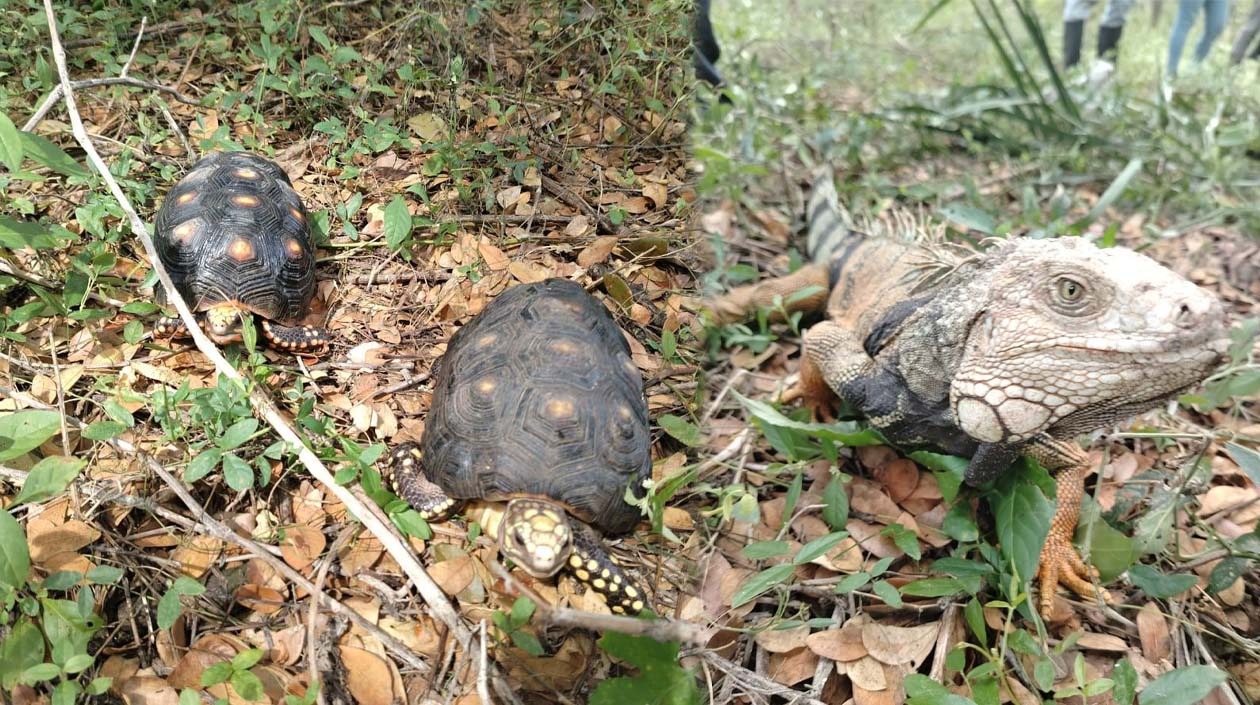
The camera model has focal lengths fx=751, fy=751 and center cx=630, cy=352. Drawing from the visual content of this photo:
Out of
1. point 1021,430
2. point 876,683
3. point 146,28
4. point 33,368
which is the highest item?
point 146,28

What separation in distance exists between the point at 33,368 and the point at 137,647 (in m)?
0.75

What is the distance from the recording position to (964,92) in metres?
3.84

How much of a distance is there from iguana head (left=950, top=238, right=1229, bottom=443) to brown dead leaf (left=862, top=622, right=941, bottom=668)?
1.36ft

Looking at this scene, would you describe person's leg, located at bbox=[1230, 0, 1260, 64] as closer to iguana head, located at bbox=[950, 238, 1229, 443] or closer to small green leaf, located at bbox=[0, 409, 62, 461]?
iguana head, located at bbox=[950, 238, 1229, 443]

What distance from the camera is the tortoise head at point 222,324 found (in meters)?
1.94

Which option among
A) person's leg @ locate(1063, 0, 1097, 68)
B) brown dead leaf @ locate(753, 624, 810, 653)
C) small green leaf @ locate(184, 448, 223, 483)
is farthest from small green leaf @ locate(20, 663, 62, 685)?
person's leg @ locate(1063, 0, 1097, 68)

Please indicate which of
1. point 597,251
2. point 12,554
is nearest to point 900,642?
point 597,251

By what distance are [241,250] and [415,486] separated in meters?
0.96

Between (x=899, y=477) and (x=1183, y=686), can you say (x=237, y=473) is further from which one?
(x=1183, y=686)

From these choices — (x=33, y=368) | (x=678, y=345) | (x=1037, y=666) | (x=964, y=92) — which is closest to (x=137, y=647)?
(x=33, y=368)

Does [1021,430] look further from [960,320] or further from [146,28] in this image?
[146,28]

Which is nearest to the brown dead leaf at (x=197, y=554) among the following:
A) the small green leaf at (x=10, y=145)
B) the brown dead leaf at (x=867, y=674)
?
the small green leaf at (x=10, y=145)

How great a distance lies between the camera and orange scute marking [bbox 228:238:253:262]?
2.06m

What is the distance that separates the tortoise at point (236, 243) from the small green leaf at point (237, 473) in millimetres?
518
